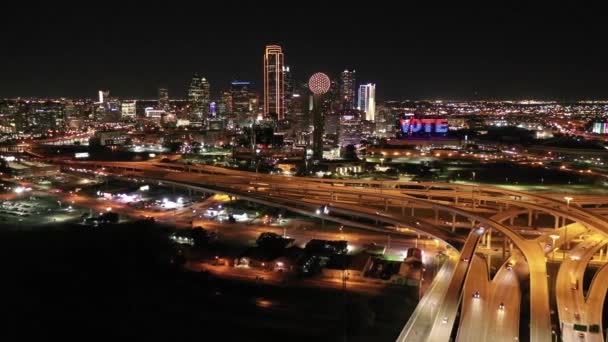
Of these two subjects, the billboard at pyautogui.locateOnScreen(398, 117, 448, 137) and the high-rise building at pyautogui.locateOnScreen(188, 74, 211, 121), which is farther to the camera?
the high-rise building at pyautogui.locateOnScreen(188, 74, 211, 121)

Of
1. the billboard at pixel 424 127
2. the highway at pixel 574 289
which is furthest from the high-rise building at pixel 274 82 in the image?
the highway at pixel 574 289

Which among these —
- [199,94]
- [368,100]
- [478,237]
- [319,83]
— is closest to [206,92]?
[199,94]

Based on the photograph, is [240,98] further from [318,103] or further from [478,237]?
[478,237]

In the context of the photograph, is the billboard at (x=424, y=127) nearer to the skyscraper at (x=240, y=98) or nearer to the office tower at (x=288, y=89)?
the office tower at (x=288, y=89)

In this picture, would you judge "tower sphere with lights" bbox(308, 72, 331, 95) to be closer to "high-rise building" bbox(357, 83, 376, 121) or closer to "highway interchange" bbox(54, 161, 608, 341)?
"highway interchange" bbox(54, 161, 608, 341)

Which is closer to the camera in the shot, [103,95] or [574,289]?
[574,289]

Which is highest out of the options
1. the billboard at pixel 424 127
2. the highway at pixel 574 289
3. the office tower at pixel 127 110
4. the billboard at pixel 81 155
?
the office tower at pixel 127 110

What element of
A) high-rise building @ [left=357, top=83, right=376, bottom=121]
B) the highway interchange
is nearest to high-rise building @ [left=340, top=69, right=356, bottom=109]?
high-rise building @ [left=357, top=83, right=376, bottom=121]
